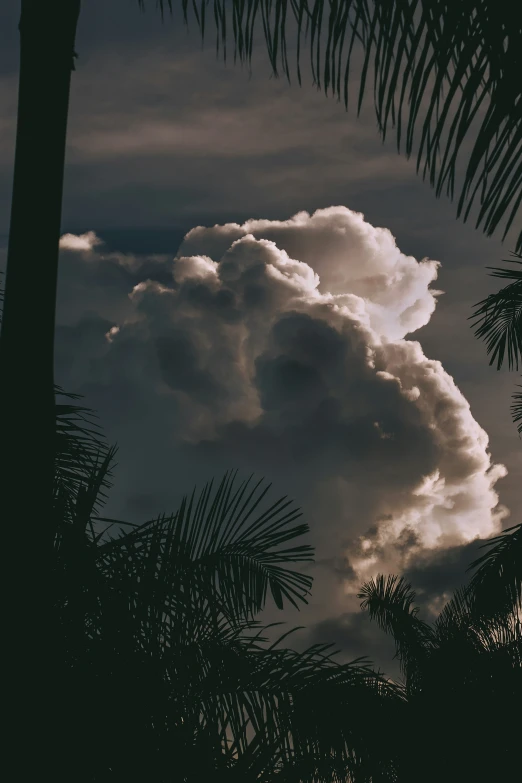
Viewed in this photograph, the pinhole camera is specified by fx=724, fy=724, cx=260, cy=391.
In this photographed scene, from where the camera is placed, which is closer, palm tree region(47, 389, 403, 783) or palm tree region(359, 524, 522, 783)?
palm tree region(47, 389, 403, 783)

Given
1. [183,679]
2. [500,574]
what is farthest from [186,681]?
[500,574]

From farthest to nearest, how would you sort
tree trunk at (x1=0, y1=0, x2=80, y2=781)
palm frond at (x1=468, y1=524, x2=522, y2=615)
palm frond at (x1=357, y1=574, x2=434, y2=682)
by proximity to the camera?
1. palm frond at (x1=357, y1=574, x2=434, y2=682)
2. palm frond at (x1=468, y1=524, x2=522, y2=615)
3. tree trunk at (x1=0, y1=0, x2=80, y2=781)

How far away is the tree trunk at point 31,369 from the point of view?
8.71 ft

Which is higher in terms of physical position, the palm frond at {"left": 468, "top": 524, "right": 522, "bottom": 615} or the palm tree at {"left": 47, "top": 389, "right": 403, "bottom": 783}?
the palm frond at {"left": 468, "top": 524, "right": 522, "bottom": 615}

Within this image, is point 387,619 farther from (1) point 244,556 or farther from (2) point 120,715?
(2) point 120,715

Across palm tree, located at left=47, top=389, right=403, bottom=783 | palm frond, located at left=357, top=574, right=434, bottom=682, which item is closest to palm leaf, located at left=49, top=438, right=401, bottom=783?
palm tree, located at left=47, top=389, right=403, bottom=783

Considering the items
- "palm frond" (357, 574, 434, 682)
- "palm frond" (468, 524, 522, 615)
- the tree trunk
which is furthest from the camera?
"palm frond" (357, 574, 434, 682)

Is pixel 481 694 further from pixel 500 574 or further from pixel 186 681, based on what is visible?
pixel 186 681

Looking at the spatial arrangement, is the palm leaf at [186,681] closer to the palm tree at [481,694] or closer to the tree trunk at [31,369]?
the tree trunk at [31,369]

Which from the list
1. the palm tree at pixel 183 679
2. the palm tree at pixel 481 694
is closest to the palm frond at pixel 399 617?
the palm tree at pixel 481 694

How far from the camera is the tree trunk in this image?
265 cm

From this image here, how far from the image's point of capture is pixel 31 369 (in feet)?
8.70

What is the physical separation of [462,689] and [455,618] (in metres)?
2.90

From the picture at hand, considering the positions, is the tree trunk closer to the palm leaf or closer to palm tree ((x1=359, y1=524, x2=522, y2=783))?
the palm leaf
